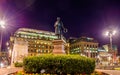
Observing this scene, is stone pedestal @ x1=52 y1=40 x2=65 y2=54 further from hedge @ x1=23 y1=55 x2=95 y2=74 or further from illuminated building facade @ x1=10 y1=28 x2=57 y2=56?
illuminated building facade @ x1=10 y1=28 x2=57 y2=56

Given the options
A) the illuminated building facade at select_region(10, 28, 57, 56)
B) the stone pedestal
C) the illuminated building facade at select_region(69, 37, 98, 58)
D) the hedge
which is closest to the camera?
the hedge

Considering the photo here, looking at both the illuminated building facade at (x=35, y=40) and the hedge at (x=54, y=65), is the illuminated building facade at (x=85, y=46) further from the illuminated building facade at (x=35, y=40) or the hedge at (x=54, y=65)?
the hedge at (x=54, y=65)

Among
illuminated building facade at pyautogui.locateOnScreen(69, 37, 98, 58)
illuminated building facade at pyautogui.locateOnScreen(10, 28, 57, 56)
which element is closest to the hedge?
illuminated building facade at pyautogui.locateOnScreen(10, 28, 57, 56)

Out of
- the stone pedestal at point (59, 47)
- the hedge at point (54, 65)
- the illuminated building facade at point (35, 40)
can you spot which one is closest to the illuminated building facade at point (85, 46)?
the illuminated building facade at point (35, 40)

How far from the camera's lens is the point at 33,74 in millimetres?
11734

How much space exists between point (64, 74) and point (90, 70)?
7.62 ft

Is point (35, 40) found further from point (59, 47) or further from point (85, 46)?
point (59, 47)

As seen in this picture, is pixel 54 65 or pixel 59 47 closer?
pixel 54 65

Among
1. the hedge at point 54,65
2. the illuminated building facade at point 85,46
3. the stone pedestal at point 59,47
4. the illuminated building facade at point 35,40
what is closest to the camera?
the hedge at point 54,65

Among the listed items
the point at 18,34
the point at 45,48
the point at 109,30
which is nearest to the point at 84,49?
the point at 45,48

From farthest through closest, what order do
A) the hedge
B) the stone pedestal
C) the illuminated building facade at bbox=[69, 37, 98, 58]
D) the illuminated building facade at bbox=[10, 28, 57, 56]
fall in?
the illuminated building facade at bbox=[69, 37, 98, 58]
the illuminated building facade at bbox=[10, 28, 57, 56]
the stone pedestal
the hedge

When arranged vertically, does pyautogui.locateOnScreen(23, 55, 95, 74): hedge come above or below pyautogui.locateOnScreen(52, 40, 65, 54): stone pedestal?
below

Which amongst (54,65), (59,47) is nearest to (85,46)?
(59,47)

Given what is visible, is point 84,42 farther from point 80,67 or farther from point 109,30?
point 80,67
